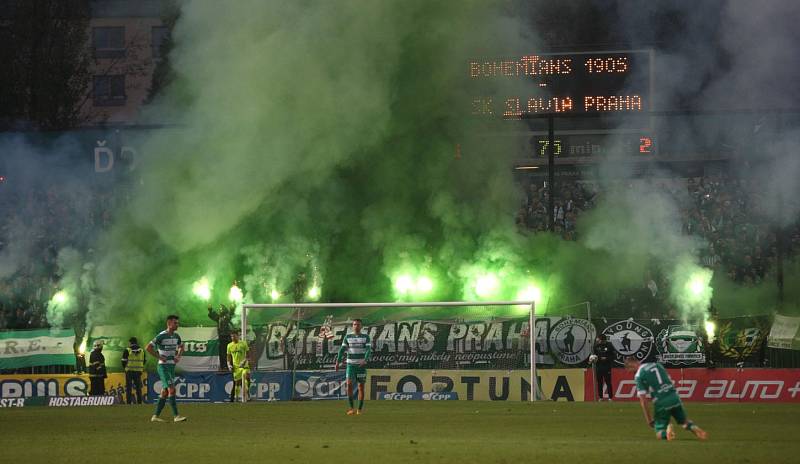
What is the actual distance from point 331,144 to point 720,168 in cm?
1293

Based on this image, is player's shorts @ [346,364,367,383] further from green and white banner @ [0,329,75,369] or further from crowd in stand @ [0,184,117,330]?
crowd in stand @ [0,184,117,330]

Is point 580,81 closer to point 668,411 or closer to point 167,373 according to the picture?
point 167,373

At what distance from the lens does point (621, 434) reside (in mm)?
16312

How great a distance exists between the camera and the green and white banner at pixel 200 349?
30.6 m

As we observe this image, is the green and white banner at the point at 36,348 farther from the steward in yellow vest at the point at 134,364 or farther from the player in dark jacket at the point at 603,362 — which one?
the player in dark jacket at the point at 603,362

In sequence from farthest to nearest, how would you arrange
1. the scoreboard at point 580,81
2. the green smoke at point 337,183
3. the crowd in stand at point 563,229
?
the green smoke at point 337,183, the crowd in stand at point 563,229, the scoreboard at point 580,81

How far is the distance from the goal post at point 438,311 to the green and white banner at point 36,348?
17.2 feet

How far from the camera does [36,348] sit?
1183 inches

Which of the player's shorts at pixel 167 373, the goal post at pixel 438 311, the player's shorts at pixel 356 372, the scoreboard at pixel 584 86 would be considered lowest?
the player's shorts at pixel 356 372

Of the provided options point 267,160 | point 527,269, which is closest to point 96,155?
point 267,160

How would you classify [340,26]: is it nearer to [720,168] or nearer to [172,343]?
[720,168]

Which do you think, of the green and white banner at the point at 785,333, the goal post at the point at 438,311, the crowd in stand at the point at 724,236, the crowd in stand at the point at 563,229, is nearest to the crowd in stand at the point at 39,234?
the crowd in stand at the point at 563,229

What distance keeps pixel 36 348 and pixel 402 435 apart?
1724 centimetres

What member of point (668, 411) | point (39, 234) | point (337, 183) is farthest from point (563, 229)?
point (668, 411)
